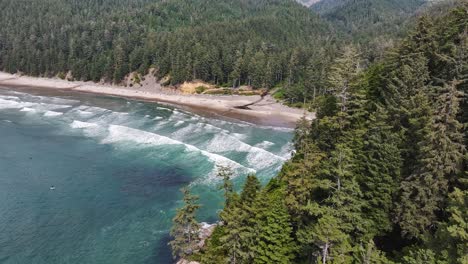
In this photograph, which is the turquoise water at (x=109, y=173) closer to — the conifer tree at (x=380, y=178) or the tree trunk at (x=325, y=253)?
the tree trunk at (x=325, y=253)

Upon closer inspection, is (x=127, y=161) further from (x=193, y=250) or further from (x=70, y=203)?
(x=193, y=250)

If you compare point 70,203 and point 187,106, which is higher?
point 187,106

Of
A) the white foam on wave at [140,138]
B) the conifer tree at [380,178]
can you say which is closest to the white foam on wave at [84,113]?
the white foam on wave at [140,138]

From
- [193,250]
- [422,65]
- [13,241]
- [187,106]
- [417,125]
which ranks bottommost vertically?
[13,241]

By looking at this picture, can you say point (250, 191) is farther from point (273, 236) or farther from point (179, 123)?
point (179, 123)

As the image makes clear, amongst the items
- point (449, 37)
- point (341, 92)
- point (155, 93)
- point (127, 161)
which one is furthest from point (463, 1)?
point (155, 93)

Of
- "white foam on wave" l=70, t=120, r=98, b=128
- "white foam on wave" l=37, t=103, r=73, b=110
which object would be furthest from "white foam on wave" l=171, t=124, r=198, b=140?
"white foam on wave" l=37, t=103, r=73, b=110
